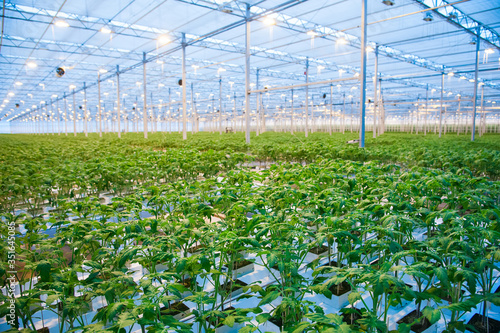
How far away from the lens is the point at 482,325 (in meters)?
2.74

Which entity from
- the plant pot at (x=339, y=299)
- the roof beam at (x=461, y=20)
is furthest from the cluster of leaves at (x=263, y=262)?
the roof beam at (x=461, y=20)

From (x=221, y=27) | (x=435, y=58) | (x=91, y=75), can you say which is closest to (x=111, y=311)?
(x=221, y=27)

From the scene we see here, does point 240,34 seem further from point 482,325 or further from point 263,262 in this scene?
point 482,325

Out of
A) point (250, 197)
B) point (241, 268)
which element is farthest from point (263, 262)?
point (250, 197)

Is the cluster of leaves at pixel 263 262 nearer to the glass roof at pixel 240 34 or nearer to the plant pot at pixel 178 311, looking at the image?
the plant pot at pixel 178 311

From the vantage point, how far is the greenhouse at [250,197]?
2.39 m

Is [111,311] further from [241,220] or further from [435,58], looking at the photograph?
[435,58]

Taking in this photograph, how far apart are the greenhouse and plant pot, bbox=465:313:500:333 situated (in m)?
0.03

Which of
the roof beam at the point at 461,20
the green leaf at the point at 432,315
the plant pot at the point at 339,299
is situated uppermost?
the roof beam at the point at 461,20

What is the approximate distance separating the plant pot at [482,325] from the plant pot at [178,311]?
→ 99.3 inches

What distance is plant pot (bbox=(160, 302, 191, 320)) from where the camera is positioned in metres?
2.94

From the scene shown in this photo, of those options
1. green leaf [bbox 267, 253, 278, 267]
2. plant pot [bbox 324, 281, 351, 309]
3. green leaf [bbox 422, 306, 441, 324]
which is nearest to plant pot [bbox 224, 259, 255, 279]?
plant pot [bbox 324, 281, 351, 309]

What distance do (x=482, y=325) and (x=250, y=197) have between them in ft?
8.79

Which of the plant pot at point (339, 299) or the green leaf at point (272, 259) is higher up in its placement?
the green leaf at point (272, 259)
